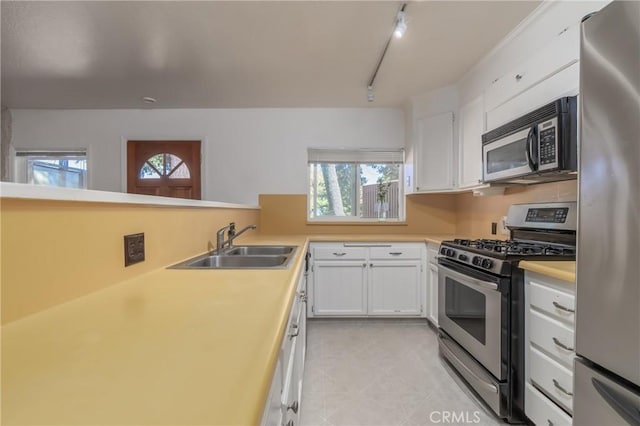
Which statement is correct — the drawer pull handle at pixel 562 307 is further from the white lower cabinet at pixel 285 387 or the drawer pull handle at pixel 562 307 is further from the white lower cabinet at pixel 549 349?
the white lower cabinet at pixel 285 387

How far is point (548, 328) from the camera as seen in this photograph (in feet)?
4.33

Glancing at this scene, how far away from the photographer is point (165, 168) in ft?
11.3

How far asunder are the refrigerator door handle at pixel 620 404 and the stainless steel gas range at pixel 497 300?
2.25 ft

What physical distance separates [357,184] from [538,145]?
1.98 metres

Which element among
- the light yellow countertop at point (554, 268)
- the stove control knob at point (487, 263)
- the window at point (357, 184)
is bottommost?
the stove control knob at point (487, 263)

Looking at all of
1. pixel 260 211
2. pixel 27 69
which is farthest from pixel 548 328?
pixel 27 69

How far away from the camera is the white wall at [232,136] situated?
3.36 m

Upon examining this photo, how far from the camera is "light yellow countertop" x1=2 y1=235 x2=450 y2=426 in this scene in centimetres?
35

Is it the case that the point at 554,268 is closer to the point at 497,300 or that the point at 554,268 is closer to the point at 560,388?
the point at 497,300

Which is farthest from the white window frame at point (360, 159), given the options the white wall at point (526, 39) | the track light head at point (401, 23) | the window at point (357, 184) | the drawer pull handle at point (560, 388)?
the drawer pull handle at point (560, 388)

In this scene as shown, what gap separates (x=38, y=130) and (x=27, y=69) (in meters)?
1.25

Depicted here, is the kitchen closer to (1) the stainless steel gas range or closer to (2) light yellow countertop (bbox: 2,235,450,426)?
(2) light yellow countertop (bbox: 2,235,450,426)

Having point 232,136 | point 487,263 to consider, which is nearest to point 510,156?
point 487,263

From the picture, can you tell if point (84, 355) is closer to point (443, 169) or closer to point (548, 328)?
point (548, 328)
